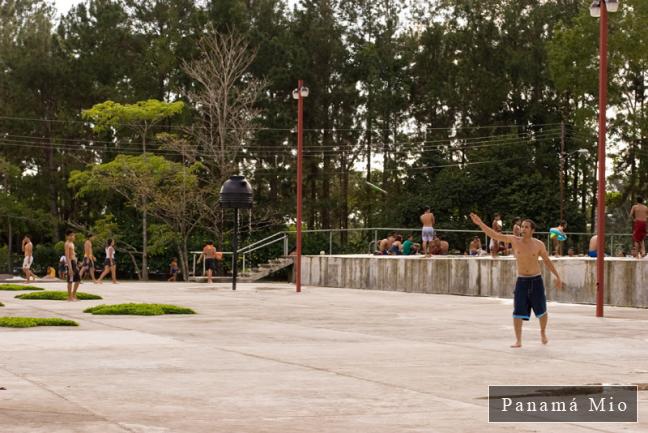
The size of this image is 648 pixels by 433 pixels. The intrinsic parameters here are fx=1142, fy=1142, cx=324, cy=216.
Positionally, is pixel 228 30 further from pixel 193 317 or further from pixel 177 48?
pixel 193 317

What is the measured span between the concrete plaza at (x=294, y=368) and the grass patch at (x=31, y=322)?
0.37 m

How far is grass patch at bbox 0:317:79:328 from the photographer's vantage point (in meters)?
17.0

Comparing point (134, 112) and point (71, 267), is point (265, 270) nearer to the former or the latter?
point (134, 112)

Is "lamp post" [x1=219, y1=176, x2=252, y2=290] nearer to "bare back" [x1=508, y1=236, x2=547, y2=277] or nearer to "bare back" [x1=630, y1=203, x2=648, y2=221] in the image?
"bare back" [x1=630, y1=203, x2=648, y2=221]

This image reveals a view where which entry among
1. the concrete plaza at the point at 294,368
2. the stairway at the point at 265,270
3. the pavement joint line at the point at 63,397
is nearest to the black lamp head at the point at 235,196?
the concrete plaza at the point at 294,368

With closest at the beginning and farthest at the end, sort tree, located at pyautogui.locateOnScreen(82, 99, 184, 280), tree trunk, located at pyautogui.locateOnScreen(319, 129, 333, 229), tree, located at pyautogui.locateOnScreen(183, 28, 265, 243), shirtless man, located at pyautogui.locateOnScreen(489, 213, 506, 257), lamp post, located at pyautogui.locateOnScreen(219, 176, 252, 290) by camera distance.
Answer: shirtless man, located at pyautogui.locateOnScreen(489, 213, 506, 257)
lamp post, located at pyautogui.locateOnScreen(219, 176, 252, 290)
tree, located at pyautogui.locateOnScreen(183, 28, 265, 243)
tree, located at pyautogui.locateOnScreen(82, 99, 184, 280)
tree trunk, located at pyautogui.locateOnScreen(319, 129, 333, 229)

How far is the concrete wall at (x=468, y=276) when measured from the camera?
2475cm

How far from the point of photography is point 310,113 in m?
73.2

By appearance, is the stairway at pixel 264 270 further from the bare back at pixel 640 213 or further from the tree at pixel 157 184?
the bare back at pixel 640 213

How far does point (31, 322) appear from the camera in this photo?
17.3 metres

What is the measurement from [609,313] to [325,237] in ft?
139

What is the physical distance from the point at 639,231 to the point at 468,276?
5404mm

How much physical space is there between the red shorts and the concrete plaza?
5.17m

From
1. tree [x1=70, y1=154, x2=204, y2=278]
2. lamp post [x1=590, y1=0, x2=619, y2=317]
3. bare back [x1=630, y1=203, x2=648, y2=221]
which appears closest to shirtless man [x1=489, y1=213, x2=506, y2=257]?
bare back [x1=630, y1=203, x2=648, y2=221]
